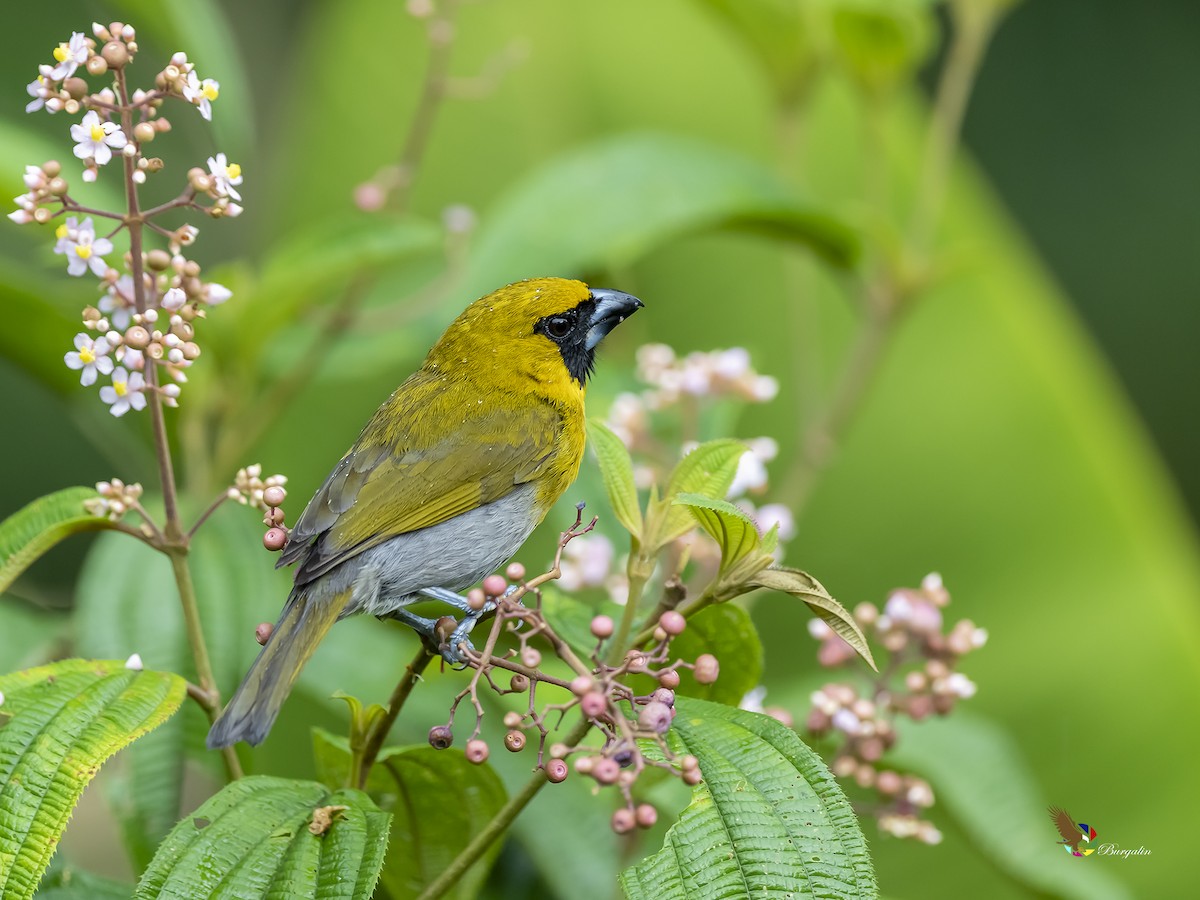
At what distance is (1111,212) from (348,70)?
2455mm

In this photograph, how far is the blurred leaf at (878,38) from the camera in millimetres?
1985

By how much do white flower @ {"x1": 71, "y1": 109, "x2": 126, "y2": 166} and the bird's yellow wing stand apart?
451mm

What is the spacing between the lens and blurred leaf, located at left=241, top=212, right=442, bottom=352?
1.82m

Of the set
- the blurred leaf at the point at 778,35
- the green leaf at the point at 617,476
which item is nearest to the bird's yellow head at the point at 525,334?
the green leaf at the point at 617,476

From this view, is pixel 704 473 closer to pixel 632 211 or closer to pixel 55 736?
pixel 55 736

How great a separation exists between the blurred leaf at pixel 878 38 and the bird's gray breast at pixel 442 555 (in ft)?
3.10

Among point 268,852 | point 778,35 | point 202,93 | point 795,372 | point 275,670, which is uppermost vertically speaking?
point 778,35

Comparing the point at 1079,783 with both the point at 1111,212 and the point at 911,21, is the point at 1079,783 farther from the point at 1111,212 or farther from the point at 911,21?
the point at 1111,212

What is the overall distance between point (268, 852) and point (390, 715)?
0.13 m

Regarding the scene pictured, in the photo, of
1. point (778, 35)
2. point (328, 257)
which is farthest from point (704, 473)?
→ point (778, 35)

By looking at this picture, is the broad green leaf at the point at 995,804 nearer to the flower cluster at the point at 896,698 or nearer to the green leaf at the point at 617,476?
the flower cluster at the point at 896,698

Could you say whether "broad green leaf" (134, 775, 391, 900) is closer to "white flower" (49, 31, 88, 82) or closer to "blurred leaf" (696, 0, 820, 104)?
"white flower" (49, 31, 88, 82)

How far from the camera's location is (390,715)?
1067 mm

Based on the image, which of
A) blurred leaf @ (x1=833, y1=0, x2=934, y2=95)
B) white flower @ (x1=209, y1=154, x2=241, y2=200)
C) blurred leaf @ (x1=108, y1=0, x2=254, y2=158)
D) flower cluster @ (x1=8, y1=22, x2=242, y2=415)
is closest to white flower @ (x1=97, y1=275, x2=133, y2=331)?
flower cluster @ (x1=8, y1=22, x2=242, y2=415)
